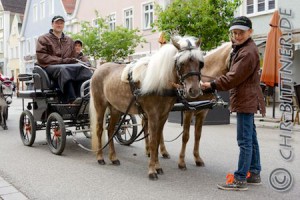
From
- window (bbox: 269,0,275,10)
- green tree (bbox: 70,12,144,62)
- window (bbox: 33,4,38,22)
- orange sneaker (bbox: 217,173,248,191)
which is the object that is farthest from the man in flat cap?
window (bbox: 33,4,38,22)

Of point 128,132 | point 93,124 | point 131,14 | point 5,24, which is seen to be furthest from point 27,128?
point 5,24

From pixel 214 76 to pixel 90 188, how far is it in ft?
7.16

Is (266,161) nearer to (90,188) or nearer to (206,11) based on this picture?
(90,188)

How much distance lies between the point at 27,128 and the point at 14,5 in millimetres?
49855

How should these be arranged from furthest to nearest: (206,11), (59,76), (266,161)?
(206,11), (59,76), (266,161)

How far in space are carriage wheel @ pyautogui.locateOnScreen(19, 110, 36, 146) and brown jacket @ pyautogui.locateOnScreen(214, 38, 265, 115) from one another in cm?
443

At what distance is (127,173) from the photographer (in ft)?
19.1

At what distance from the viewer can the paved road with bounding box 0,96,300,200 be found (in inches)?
185

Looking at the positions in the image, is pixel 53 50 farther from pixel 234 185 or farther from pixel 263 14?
pixel 263 14

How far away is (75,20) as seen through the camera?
3447 cm

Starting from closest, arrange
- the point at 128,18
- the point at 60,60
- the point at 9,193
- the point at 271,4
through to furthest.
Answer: the point at 9,193 < the point at 60,60 < the point at 271,4 < the point at 128,18

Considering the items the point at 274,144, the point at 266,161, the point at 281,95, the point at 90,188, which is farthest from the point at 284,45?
the point at 274,144

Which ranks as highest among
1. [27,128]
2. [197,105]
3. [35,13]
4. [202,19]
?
[35,13]

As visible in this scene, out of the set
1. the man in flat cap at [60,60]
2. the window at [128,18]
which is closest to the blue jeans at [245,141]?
the man in flat cap at [60,60]
